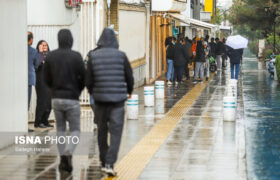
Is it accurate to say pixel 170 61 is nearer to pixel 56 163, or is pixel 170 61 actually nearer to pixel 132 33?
pixel 132 33

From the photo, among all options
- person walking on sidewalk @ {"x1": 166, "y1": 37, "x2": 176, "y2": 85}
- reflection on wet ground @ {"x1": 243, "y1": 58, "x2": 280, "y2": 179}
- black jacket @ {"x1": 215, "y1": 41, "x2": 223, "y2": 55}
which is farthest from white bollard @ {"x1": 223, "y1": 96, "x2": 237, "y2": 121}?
black jacket @ {"x1": 215, "y1": 41, "x2": 223, "y2": 55}

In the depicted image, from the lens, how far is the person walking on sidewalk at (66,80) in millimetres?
8547

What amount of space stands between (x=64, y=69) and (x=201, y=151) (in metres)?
2.96

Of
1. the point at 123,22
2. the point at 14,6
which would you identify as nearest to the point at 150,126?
the point at 14,6

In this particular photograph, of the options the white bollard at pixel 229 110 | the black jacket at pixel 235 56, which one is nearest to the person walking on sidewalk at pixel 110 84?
the white bollard at pixel 229 110

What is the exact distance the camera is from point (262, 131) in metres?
13.5

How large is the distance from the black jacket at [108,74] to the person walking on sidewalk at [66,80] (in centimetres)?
22

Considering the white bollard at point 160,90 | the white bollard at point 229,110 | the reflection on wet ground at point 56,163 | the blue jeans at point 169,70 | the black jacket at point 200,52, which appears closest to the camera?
the reflection on wet ground at point 56,163

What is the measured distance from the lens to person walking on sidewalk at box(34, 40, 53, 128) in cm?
1294

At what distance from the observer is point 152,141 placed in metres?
11.5

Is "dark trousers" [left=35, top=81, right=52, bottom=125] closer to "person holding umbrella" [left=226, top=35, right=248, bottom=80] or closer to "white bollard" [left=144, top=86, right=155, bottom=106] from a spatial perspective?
"white bollard" [left=144, top=86, right=155, bottom=106]

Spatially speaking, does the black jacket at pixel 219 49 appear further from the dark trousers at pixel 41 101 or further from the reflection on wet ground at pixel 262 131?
the dark trousers at pixel 41 101

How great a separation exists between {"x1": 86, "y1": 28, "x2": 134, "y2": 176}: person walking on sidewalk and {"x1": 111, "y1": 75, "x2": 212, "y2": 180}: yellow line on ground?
435 millimetres

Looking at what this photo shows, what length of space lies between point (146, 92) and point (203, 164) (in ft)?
26.3
